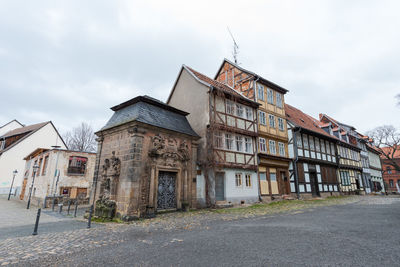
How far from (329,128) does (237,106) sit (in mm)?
16777

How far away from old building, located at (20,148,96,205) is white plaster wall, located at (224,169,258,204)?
42.0ft

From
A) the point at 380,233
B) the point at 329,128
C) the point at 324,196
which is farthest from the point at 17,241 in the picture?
the point at 329,128

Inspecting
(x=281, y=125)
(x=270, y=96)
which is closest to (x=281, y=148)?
(x=281, y=125)

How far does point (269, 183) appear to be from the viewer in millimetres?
17688

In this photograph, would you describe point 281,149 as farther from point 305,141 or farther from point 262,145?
point 305,141

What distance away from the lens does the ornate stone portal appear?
10016 millimetres

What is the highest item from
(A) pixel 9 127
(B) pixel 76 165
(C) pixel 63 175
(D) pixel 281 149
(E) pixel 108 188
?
(A) pixel 9 127

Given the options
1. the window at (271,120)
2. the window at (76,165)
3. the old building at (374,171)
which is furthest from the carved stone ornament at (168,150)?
the old building at (374,171)

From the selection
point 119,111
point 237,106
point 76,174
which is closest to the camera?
point 119,111

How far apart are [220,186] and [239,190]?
1.71m

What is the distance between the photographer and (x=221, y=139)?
15344mm

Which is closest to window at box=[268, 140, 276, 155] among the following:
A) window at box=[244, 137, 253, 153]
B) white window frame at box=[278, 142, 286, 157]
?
white window frame at box=[278, 142, 286, 157]

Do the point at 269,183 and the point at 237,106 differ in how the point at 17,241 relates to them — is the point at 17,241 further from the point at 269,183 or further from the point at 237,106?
the point at 269,183

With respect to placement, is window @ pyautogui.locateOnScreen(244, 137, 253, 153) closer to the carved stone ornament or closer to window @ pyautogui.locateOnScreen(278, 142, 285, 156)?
window @ pyautogui.locateOnScreen(278, 142, 285, 156)
